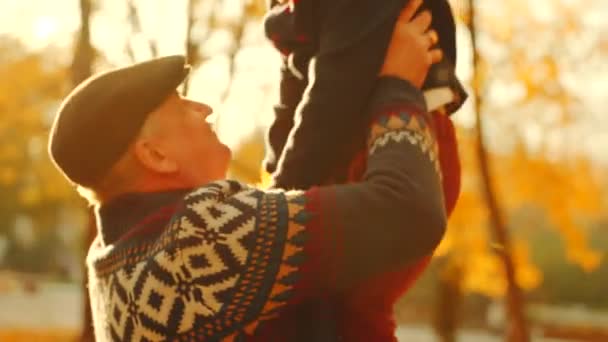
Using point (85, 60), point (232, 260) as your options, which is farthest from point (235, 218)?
point (85, 60)

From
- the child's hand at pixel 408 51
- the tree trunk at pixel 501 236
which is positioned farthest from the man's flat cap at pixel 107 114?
the tree trunk at pixel 501 236

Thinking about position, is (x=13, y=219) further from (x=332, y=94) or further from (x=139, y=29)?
(x=332, y=94)

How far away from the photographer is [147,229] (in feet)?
5.10

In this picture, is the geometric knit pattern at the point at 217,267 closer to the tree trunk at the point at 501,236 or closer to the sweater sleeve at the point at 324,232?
the sweater sleeve at the point at 324,232

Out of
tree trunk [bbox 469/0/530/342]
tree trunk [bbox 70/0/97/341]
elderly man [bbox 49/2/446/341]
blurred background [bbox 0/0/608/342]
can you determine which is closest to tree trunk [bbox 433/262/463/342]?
blurred background [bbox 0/0/608/342]

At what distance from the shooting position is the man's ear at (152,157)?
5.29 feet

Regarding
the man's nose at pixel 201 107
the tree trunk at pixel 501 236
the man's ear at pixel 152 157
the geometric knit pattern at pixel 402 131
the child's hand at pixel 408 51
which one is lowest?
the tree trunk at pixel 501 236

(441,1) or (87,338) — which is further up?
(441,1)

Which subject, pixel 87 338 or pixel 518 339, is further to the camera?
pixel 518 339

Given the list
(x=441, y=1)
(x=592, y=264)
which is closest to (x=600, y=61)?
(x=592, y=264)

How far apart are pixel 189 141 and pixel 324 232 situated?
36 centimetres

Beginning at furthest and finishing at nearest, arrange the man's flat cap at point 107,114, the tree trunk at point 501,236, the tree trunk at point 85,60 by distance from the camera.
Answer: the tree trunk at point 501,236, the tree trunk at point 85,60, the man's flat cap at point 107,114

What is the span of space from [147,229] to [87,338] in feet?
17.3

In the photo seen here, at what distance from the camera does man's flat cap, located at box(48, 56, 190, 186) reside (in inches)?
62.5
